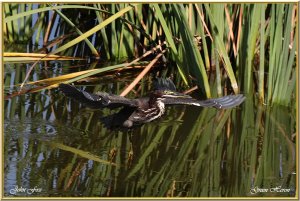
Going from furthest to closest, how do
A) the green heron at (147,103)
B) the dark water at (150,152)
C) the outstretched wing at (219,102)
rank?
the outstretched wing at (219,102), the green heron at (147,103), the dark water at (150,152)

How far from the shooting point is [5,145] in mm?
6477

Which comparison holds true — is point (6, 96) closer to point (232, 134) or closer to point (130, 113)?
point (130, 113)

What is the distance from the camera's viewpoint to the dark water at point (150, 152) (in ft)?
18.5

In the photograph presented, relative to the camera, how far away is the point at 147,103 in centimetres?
727

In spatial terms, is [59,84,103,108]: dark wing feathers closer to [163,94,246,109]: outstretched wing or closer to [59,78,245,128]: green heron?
[59,78,245,128]: green heron

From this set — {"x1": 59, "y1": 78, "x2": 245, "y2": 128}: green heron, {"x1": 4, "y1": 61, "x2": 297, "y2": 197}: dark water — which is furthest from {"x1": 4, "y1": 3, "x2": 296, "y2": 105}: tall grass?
{"x1": 59, "y1": 78, "x2": 245, "y2": 128}: green heron

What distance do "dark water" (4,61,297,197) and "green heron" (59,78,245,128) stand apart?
0.15 m

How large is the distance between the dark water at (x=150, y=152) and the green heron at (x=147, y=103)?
0.15m

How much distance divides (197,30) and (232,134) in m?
2.34

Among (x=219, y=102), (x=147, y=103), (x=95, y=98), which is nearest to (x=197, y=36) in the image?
(x=147, y=103)

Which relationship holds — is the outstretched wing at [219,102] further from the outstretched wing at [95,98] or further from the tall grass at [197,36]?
the tall grass at [197,36]

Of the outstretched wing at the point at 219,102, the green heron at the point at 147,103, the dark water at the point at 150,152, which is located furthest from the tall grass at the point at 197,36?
the outstretched wing at the point at 219,102

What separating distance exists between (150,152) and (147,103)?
2.91 ft

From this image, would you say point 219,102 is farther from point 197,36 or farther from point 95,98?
point 197,36
